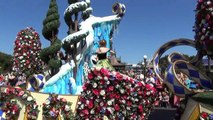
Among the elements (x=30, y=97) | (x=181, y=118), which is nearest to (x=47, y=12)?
(x=30, y=97)

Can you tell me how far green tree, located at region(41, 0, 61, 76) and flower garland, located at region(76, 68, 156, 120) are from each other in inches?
253

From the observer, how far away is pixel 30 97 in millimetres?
4297

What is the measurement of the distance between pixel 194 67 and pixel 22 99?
8.87 ft

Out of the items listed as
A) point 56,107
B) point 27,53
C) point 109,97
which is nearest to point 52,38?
point 56,107

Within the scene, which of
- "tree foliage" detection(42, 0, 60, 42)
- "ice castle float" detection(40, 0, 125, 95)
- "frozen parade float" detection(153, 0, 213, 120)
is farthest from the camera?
"tree foliage" detection(42, 0, 60, 42)

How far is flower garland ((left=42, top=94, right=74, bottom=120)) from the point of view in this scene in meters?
4.22

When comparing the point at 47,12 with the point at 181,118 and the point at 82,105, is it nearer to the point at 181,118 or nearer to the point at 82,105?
the point at 82,105

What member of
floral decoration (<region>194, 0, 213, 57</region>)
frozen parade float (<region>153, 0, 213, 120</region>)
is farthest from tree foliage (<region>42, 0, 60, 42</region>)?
floral decoration (<region>194, 0, 213, 57</region>)

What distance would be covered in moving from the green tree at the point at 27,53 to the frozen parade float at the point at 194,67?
14.3 m

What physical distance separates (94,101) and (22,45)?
15327 millimetres

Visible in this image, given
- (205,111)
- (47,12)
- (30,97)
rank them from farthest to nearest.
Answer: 1. (47,12)
2. (30,97)
3. (205,111)

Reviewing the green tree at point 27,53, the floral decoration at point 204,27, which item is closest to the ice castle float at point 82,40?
the floral decoration at point 204,27

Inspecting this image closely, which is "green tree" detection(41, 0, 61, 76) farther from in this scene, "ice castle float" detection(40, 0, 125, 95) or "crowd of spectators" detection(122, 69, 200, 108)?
"crowd of spectators" detection(122, 69, 200, 108)

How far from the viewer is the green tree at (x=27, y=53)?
17.4 meters
